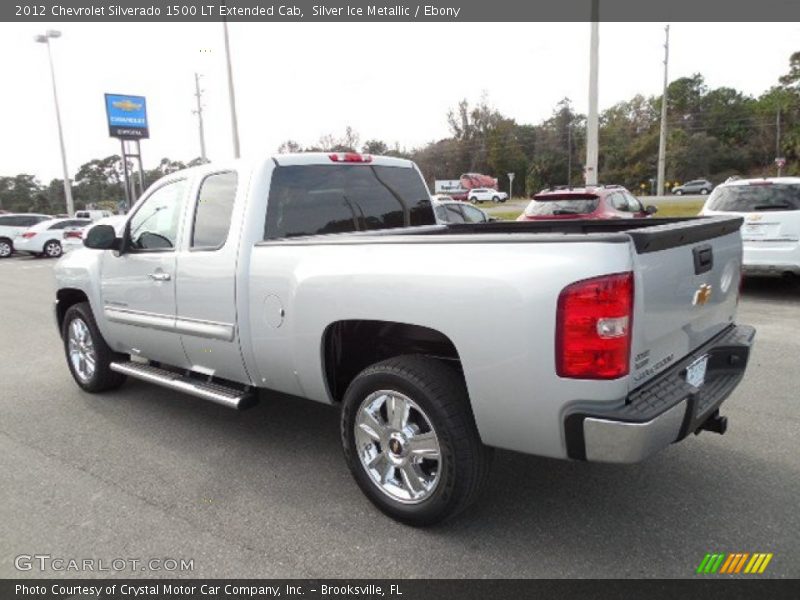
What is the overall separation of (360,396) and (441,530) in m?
0.77

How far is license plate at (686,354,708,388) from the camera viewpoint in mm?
2869

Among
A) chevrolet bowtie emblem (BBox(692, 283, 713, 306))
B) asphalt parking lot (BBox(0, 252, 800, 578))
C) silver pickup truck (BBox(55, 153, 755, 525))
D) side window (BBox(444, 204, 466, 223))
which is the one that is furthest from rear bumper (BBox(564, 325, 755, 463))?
side window (BBox(444, 204, 466, 223))

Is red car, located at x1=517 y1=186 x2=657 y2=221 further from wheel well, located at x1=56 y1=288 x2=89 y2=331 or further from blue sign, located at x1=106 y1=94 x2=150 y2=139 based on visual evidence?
blue sign, located at x1=106 y1=94 x2=150 y2=139

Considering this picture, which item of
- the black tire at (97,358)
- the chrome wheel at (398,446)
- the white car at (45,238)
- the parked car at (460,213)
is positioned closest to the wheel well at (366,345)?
the chrome wheel at (398,446)

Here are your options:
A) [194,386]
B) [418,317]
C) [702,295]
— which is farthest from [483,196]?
[418,317]

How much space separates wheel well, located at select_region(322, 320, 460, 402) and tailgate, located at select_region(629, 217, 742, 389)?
2.95ft

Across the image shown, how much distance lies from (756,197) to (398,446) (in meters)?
7.73

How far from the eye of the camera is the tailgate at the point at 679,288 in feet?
7.99

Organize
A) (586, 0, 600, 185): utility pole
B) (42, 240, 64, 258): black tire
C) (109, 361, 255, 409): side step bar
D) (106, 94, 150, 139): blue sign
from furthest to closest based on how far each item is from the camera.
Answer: (106, 94, 150, 139): blue sign < (42, 240, 64, 258): black tire < (586, 0, 600, 185): utility pole < (109, 361, 255, 409): side step bar

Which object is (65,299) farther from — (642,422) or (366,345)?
(642,422)

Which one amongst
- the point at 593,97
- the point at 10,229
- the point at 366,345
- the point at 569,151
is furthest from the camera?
the point at 569,151

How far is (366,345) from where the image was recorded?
3447mm

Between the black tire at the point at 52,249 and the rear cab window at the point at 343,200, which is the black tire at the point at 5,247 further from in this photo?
the rear cab window at the point at 343,200

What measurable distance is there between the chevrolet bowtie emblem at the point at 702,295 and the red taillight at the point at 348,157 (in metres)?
2.39
